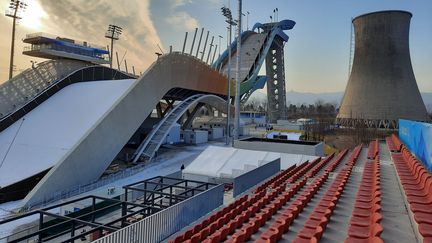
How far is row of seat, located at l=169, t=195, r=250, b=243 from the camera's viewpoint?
26.1 ft

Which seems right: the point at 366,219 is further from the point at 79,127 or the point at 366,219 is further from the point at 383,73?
the point at 383,73

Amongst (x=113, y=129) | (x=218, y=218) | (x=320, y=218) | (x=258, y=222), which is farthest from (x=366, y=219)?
(x=113, y=129)

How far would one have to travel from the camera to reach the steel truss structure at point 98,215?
8.14 meters

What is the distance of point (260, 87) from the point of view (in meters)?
68.7

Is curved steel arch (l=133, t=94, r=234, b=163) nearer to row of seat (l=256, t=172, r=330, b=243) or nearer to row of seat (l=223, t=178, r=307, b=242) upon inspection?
row of seat (l=223, t=178, r=307, b=242)

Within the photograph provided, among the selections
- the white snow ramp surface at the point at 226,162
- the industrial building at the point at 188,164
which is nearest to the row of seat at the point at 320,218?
the industrial building at the point at 188,164

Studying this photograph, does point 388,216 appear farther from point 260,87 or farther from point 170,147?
point 260,87

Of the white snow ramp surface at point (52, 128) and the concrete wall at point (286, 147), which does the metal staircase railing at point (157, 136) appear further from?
the concrete wall at point (286, 147)

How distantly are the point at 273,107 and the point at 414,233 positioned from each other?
237 feet

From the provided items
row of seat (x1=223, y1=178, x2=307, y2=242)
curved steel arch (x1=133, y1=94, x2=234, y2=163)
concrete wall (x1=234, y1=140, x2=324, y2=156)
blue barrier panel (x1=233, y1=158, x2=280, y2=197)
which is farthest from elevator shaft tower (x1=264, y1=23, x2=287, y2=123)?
Result: row of seat (x1=223, y1=178, x2=307, y2=242)

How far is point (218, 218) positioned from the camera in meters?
9.72

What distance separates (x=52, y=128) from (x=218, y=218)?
19002 millimetres

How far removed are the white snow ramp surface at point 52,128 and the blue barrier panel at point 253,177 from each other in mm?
12279

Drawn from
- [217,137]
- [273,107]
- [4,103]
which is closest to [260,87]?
[273,107]
